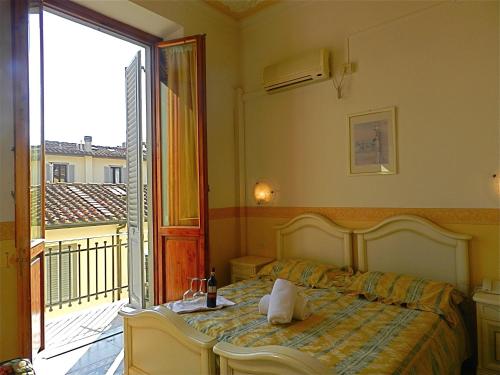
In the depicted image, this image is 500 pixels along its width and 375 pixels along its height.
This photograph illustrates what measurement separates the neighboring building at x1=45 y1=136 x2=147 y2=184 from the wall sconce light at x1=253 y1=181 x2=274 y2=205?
207 cm

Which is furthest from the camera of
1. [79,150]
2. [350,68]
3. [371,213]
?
[79,150]

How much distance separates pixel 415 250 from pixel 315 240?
35.2 inches

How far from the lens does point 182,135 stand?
11.0 ft

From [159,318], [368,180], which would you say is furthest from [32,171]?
[368,180]

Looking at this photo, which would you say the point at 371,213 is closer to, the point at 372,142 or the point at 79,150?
the point at 372,142

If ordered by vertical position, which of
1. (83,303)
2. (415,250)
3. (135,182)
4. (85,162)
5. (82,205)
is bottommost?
(83,303)

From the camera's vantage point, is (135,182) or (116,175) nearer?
(135,182)

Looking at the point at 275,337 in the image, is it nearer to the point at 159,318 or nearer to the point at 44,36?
the point at 159,318

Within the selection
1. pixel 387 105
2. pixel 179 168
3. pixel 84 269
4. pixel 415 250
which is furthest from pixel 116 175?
pixel 415 250

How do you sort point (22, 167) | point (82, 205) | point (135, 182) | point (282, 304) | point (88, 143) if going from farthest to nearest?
point (88, 143) < point (82, 205) < point (135, 182) < point (22, 167) < point (282, 304)

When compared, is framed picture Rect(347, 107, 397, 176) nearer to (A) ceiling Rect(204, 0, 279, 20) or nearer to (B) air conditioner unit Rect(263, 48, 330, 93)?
(B) air conditioner unit Rect(263, 48, 330, 93)

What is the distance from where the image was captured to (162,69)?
11.3 feet

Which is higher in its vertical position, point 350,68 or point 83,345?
point 350,68

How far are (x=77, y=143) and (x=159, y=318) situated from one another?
427 cm
